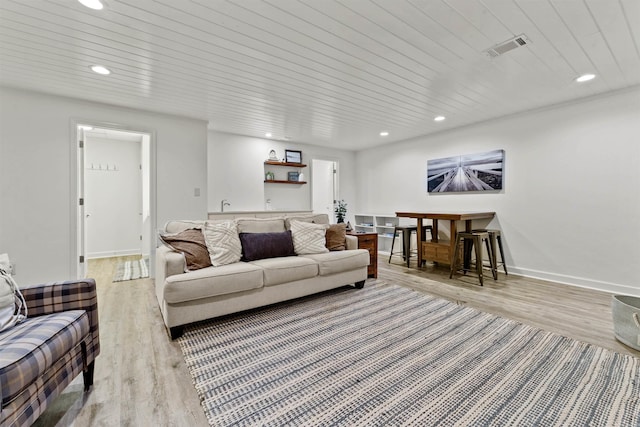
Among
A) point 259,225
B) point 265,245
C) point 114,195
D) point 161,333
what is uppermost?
point 114,195

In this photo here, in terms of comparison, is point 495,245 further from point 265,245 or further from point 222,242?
point 222,242

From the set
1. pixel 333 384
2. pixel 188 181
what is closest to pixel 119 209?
pixel 188 181

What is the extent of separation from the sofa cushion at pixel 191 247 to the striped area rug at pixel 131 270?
1.99 meters

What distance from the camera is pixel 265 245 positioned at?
2975mm

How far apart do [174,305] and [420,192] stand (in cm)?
463

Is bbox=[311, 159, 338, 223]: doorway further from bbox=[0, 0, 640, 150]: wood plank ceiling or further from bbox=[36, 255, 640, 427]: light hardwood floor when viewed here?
bbox=[0, 0, 640, 150]: wood plank ceiling

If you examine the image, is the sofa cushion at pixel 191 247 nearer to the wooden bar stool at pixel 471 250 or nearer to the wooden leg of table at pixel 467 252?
the wooden bar stool at pixel 471 250

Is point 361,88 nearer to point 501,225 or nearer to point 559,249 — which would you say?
point 501,225

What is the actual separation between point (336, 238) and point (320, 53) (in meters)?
2.06

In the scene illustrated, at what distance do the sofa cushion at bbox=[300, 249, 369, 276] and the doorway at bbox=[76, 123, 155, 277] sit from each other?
3999 millimetres

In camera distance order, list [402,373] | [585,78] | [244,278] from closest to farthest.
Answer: [402,373]
[244,278]
[585,78]

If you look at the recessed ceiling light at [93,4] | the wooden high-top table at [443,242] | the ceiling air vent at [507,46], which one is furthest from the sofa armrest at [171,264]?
the wooden high-top table at [443,242]

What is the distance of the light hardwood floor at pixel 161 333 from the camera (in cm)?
143

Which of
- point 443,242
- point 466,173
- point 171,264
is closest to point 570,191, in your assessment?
point 466,173
